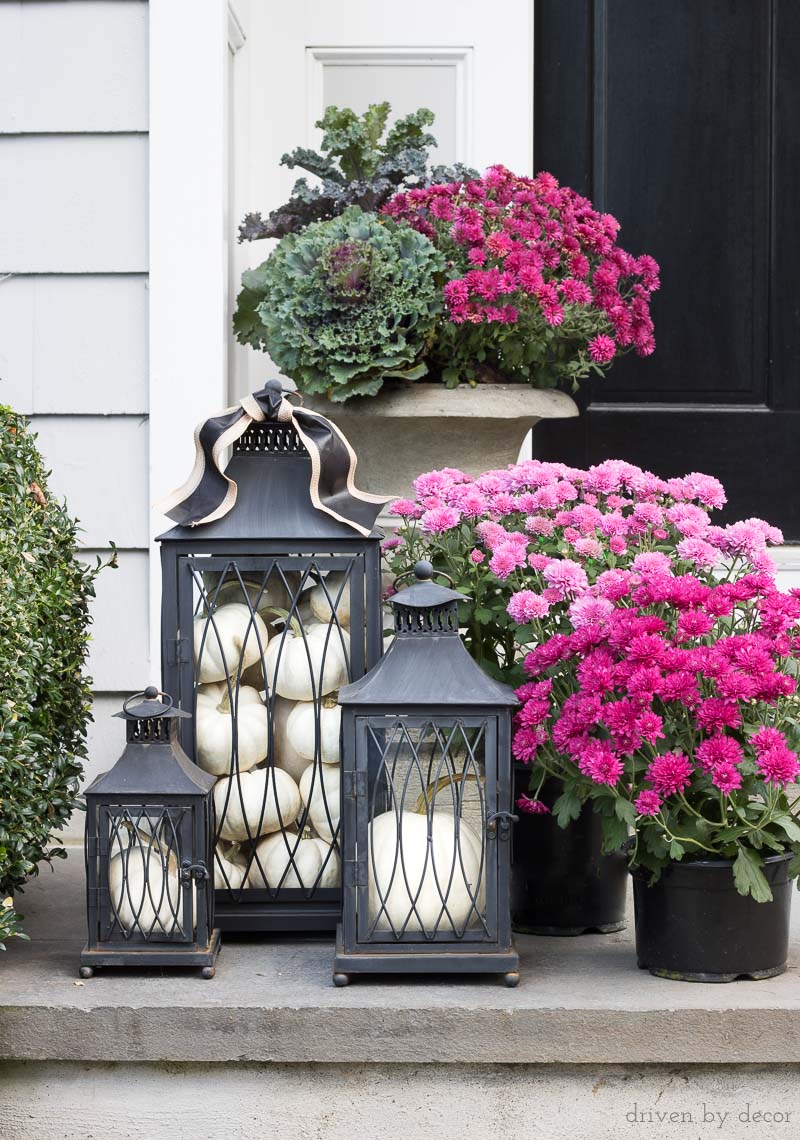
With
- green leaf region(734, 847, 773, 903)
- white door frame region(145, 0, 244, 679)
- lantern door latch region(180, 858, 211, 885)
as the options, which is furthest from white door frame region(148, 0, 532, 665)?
green leaf region(734, 847, 773, 903)

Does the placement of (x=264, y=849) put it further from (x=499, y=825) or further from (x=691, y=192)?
(x=691, y=192)

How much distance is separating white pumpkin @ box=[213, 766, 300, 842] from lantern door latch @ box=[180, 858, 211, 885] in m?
0.14

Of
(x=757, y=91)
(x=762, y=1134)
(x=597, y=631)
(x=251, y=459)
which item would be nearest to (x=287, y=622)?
(x=251, y=459)

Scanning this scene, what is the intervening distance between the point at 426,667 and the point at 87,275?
1.11 meters

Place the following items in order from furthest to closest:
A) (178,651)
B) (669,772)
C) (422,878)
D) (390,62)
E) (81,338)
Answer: (390,62), (81,338), (178,651), (422,878), (669,772)

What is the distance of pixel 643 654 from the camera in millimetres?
1411

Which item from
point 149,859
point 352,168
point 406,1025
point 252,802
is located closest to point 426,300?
point 352,168

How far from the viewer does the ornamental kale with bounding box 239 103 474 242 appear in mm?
2176

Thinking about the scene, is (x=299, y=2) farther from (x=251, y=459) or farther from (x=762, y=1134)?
(x=762, y=1134)

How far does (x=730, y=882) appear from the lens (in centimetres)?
147

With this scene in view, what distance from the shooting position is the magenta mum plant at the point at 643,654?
55.2 inches

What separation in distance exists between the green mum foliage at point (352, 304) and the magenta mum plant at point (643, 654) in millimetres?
345

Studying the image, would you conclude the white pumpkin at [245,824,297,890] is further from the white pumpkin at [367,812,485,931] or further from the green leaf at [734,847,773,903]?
the green leaf at [734,847,773,903]

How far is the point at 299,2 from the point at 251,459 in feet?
4.17
